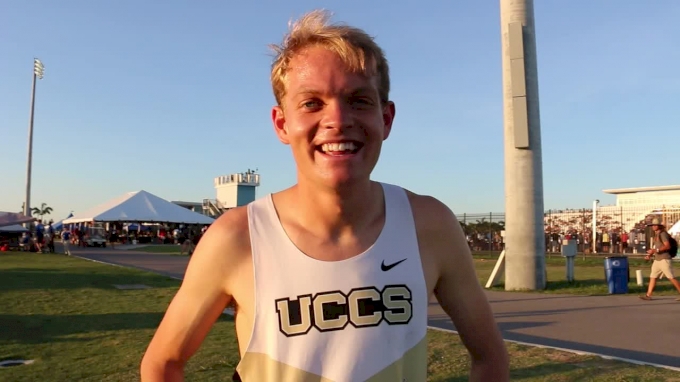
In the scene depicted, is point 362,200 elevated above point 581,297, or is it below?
above

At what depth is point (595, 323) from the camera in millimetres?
9094

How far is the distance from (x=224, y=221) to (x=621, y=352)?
6463 millimetres

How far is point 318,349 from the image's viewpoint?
5.26ft

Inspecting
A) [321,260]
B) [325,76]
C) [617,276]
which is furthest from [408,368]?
[617,276]

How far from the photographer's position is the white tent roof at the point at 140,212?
40.1 meters

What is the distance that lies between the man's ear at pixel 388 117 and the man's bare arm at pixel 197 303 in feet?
1.57

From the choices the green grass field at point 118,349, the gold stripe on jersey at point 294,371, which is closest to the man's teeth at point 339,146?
the gold stripe on jersey at point 294,371

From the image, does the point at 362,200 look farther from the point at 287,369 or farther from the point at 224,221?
the point at 287,369

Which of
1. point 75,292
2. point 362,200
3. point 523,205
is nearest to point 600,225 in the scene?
point 523,205

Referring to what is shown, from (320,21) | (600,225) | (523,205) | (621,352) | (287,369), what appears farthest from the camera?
(600,225)

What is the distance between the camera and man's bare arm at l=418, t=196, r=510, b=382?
179 cm

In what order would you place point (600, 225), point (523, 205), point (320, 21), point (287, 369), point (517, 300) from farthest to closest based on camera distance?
point (600, 225) < point (523, 205) < point (517, 300) < point (320, 21) < point (287, 369)

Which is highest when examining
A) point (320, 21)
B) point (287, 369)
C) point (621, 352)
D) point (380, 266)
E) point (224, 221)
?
point (320, 21)

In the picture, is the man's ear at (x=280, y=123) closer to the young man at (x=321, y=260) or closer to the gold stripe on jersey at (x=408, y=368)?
the young man at (x=321, y=260)
